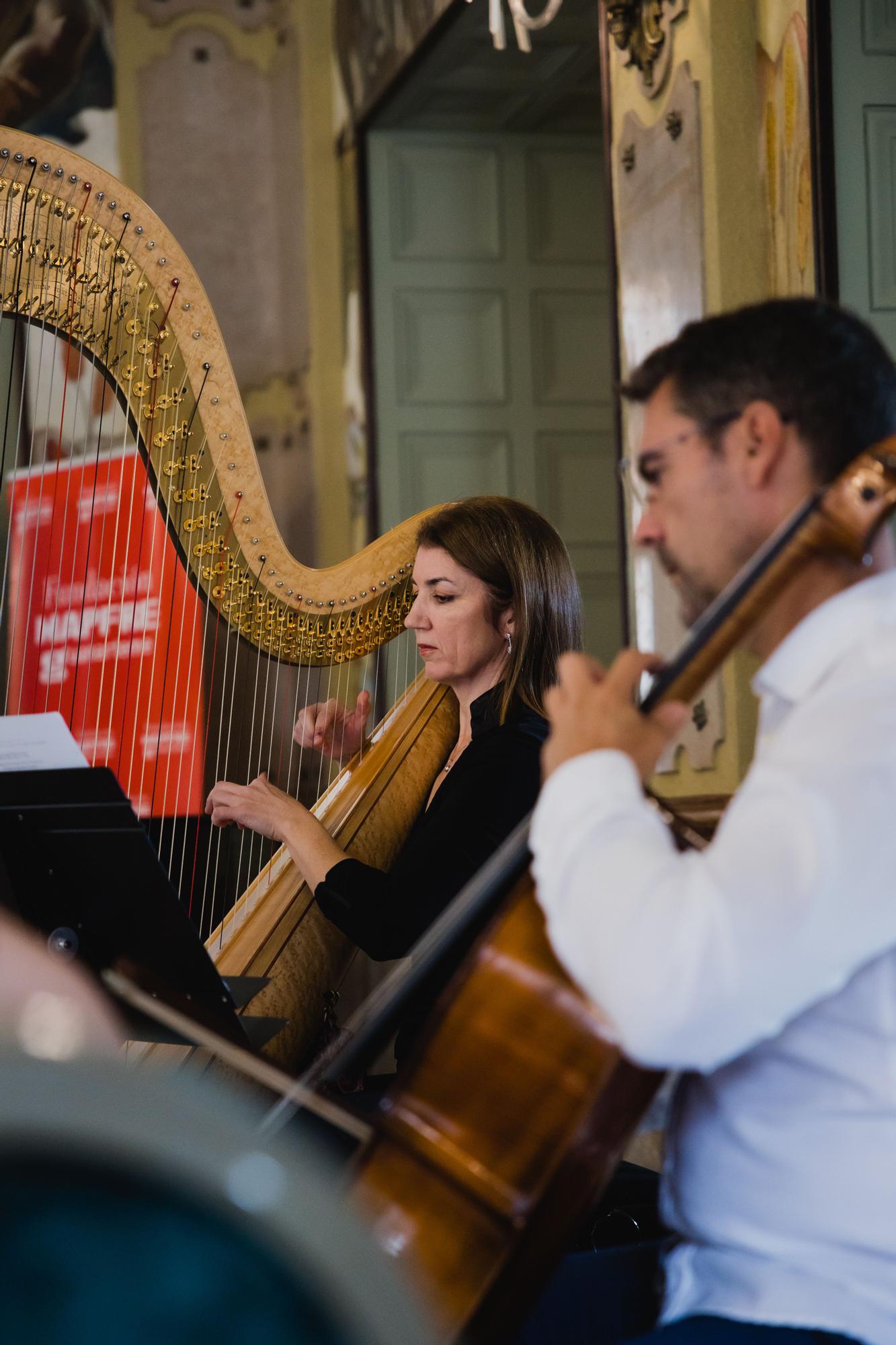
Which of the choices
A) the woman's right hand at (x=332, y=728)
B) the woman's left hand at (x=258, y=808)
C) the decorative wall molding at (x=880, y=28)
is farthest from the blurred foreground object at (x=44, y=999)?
the decorative wall molding at (x=880, y=28)

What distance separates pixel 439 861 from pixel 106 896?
26.4 inches

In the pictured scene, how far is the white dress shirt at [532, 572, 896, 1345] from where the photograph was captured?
2.89ft

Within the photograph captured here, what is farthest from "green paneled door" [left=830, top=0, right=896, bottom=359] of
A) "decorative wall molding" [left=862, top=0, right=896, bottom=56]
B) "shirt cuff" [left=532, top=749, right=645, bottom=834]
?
"shirt cuff" [left=532, top=749, right=645, bottom=834]

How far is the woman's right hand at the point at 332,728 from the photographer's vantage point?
8.41ft

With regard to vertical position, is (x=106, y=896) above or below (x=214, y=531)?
below

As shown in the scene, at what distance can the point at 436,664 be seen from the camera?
2.35 metres

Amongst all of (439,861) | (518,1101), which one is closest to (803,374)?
(518,1101)

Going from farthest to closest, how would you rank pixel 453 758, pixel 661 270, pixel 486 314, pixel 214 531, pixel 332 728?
pixel 486 314 → pixel 661 270 → pixel 332 728 → pixel 453 758 → pixel 214 531

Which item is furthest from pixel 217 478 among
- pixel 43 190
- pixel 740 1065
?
pixel 740 1065

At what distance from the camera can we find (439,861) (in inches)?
80.7

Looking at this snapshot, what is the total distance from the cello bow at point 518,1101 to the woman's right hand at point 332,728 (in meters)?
1.50

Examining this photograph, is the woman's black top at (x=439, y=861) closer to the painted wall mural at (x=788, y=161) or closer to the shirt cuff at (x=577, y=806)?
the shirt cuff at (x=577, y=806)

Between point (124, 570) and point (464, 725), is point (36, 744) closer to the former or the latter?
point (124, 570)

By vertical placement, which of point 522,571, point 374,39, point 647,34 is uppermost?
point 374,39
